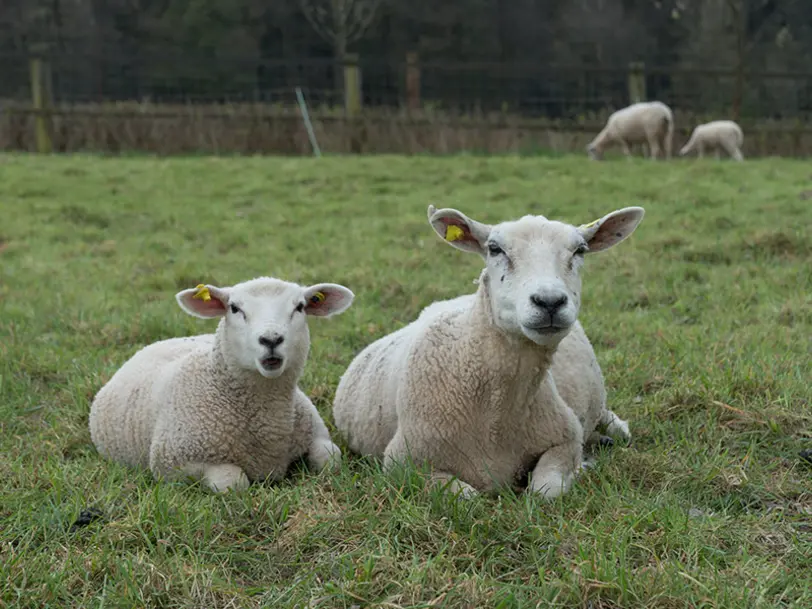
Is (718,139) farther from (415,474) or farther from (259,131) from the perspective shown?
(415,474)

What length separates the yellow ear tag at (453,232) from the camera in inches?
136

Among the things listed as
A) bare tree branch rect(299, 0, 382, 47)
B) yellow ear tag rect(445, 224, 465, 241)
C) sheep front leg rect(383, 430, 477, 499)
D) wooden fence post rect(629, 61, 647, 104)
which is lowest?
Answer: sheep front leg rect(383, 430, 477, 499)

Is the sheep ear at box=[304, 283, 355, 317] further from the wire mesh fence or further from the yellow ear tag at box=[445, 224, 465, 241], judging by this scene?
the wire mesh fence

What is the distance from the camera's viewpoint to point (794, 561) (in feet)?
9.02

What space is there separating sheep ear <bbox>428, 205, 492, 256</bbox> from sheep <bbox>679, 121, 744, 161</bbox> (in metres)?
13.6

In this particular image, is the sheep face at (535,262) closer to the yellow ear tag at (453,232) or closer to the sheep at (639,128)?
the yellow ear tag at (453,232)

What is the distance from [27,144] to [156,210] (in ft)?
27.5

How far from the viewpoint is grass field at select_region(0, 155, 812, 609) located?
2.63 m

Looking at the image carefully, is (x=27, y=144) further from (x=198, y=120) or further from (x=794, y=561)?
(x=794, y=561)

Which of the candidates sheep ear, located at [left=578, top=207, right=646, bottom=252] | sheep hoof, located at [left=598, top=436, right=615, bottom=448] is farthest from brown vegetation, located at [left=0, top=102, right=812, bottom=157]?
sheep ear, located at [left=578, top=207, right=646, bottom=252]

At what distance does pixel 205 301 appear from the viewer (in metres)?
3.84

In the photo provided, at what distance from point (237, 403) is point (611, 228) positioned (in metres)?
1.72

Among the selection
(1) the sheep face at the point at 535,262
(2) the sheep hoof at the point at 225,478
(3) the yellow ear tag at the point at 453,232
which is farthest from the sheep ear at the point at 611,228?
(2) the sheep hoof at the point at 225,478

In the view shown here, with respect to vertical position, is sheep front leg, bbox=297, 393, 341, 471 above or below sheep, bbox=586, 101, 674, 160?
below
